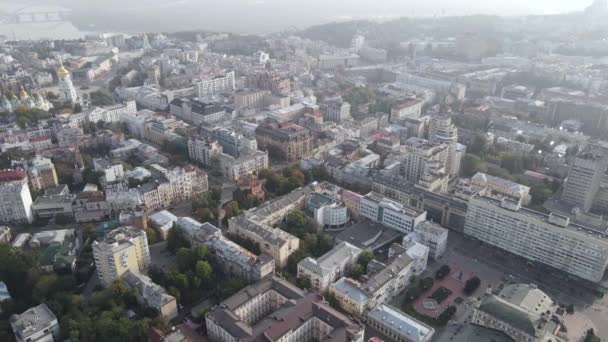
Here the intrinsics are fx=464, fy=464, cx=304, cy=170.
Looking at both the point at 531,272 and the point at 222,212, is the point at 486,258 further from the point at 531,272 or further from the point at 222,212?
the point at 222,212

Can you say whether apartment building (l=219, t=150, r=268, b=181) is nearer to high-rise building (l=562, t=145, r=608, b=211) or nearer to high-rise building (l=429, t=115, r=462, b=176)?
high-rise building (l=429, t=115, r=462, b=176)

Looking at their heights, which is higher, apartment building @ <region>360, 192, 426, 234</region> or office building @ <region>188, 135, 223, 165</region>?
office building @ <region>188, 135, 223, 165</region>

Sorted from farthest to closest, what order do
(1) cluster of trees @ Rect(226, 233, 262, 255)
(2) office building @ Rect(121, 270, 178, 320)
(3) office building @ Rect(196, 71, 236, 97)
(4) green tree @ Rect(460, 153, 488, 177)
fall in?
(3) office building @ Rect(196, 71, 236, 97) → (4) green tree @ Rect(460, 153, 488, 177) → (1) cluster of trees @ Rect(226, 233, 262, 255) → (2) office building @ Rect(121, 270, 178, 320)

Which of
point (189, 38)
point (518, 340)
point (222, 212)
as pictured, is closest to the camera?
point (518, 340)

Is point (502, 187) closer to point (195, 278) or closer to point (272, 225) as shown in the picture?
point (272, 225)

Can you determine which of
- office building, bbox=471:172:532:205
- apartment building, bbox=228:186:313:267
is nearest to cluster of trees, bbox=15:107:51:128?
apartment building, bbox=228:186:313:267

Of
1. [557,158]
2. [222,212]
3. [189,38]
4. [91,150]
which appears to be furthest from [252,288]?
[189,38]
